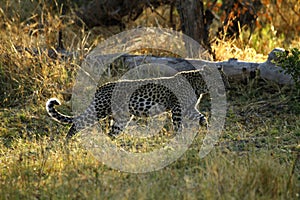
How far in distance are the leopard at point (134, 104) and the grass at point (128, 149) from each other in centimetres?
34

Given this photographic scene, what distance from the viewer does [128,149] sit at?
5.92m

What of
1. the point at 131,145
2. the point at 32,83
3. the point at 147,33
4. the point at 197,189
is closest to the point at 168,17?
the point at 147,33

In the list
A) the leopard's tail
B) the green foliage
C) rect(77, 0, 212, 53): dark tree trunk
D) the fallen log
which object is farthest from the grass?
rect(77, 0, 212, 53): dark tree trunk

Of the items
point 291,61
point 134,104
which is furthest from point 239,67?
point 134,104

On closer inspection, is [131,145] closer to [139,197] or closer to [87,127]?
[87,127]

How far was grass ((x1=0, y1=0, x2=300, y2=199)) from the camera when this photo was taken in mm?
4426

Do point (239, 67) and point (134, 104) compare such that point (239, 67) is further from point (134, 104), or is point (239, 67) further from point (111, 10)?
point (111, 10)

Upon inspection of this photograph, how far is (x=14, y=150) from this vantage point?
6.05 meters

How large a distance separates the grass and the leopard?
0.34m

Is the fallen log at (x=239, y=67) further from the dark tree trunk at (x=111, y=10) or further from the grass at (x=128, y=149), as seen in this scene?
the dark tree trunk at (x=111, y=10)

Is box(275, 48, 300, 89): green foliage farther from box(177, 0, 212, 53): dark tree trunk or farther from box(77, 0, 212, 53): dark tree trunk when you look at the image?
box(77, 0, 212, 53): dark tree trunk

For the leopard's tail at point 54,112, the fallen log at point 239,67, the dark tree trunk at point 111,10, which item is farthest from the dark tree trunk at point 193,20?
the leopard's tail at point 54,112

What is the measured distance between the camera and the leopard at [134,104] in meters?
6.52

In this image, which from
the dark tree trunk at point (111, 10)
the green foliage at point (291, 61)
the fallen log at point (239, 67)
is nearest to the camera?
the green foliage at point (291, 61)
